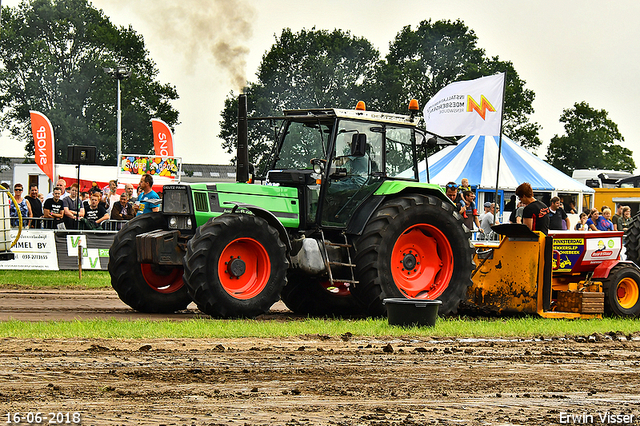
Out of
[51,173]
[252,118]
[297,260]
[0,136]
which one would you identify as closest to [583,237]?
[297,260]

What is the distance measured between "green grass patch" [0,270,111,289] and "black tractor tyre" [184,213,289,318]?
644 centimetres

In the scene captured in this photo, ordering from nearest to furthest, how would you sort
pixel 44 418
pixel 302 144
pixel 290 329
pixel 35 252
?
pixel 44 418, pixel 290 329, pixel 302 144, pixel 35 252

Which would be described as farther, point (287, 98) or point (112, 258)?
point (287, 98)

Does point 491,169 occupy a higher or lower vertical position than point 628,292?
higher

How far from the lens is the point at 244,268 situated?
9.95 m

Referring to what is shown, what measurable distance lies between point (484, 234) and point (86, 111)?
4936 cm

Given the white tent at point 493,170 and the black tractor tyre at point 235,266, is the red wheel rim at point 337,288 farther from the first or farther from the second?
the white tent at point 493,170

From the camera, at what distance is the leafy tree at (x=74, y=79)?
59.7 metres

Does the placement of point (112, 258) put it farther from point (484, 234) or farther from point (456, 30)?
point (456, 30)

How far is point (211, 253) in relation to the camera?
953 centimetres

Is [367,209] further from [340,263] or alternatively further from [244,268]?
[244,268]

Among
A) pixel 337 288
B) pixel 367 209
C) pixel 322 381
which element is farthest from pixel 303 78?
pixel 322 381

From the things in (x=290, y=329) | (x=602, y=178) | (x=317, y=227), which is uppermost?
(x=602, y=178)

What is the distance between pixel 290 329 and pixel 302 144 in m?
2.86
